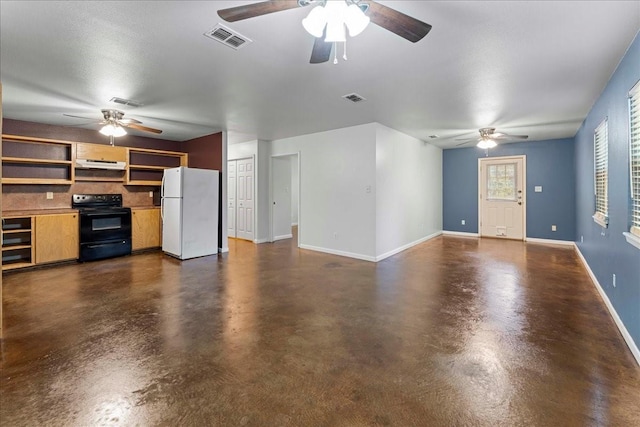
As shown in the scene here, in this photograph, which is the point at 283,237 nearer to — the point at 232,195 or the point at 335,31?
the point at 232,195

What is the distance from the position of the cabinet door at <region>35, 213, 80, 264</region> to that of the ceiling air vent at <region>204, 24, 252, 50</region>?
4503 millimetres

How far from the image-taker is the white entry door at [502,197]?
24.8 ft

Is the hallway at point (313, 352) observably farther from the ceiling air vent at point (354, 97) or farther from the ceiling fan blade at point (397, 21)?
the ceiling air vent at point (354, 97)

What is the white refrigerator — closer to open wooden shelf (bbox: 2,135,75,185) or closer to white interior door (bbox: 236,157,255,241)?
white interior door (bbox: 236,157,255,241)

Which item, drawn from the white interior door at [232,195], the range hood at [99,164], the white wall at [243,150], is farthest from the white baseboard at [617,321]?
the range hood at [99,164]

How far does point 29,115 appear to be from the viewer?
4852 millimetres

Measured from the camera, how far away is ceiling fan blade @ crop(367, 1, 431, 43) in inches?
64.4

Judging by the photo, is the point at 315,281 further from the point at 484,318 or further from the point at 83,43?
the point at 83,43

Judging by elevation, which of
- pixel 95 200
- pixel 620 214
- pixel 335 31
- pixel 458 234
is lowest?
pixel 458 234

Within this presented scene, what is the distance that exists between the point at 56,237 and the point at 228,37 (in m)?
4.73

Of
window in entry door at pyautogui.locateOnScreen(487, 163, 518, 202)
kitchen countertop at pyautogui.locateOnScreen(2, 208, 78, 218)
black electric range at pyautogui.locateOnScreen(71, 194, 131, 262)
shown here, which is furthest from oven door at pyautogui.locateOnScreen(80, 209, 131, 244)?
window in entry door at pyautogui.locateOnScreen(487, 163, 518, 202)

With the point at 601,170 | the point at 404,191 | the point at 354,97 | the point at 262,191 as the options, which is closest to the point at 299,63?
the point at 354,97

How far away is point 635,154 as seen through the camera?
246 cm

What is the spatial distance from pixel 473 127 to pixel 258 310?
4943 mm
